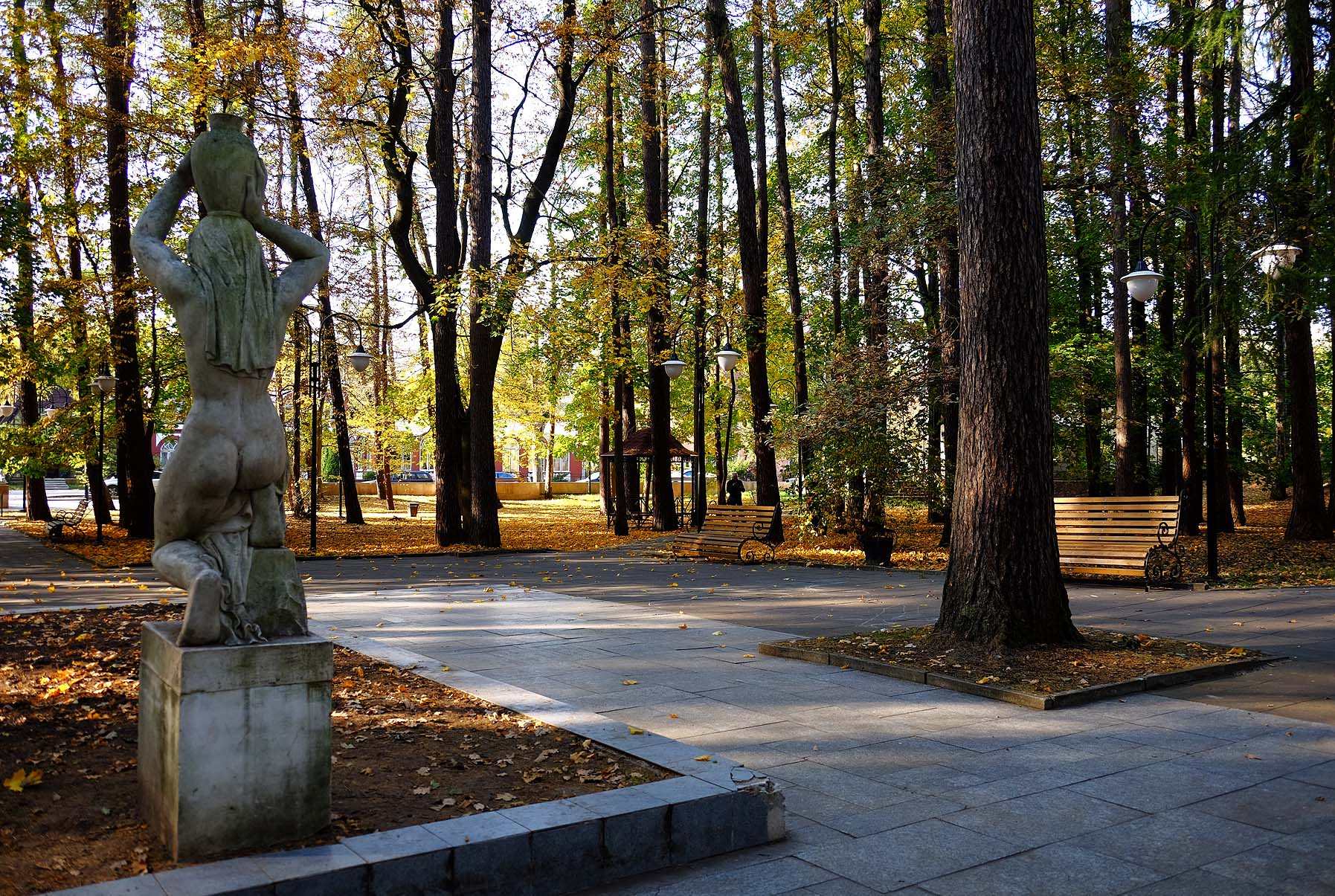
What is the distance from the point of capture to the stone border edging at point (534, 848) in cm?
355

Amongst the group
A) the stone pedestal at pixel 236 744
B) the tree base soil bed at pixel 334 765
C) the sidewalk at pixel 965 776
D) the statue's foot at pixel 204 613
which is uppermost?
the statue's foot at pixel 204 613

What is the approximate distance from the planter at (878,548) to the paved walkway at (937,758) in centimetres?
597

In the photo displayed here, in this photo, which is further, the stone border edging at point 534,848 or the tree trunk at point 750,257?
the tree trunk at point 750,257

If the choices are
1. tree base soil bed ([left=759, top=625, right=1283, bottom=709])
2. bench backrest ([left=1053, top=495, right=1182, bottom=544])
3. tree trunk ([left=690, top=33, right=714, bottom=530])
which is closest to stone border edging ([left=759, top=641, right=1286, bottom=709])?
tree base soil bed ([left=759, top=625, right=1283, bottom=709])

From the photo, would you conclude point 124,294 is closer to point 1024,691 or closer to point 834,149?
point 834,149

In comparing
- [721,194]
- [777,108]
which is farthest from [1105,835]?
[721,194]

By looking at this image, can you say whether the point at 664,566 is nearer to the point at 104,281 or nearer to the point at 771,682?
the point at 771,682

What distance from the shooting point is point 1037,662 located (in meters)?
7.81

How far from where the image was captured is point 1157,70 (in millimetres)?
23469

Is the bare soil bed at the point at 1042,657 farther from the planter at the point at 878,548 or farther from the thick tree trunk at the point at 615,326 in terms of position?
the thick tree trunk at the point at 615,326

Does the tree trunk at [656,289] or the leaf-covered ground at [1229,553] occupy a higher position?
the tree trunk at [656,289]

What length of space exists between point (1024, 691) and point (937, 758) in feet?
5.54

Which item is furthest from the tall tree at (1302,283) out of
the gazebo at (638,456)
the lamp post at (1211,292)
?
the gazebo at (638,456)

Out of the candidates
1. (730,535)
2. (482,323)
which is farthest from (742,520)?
(482,323)
